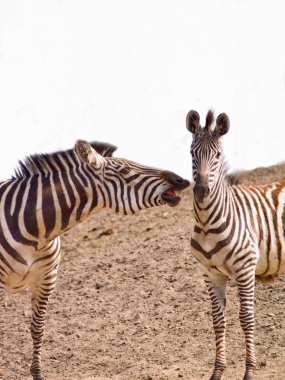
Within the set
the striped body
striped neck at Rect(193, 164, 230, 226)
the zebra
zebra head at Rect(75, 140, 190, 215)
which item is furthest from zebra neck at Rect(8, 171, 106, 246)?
the striped body

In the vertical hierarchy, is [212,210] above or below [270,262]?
above

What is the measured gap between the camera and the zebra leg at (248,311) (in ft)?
32.2

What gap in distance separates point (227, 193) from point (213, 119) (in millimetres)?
903

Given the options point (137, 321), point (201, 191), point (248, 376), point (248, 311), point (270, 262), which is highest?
point (201, 191)

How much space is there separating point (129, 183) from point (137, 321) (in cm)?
362

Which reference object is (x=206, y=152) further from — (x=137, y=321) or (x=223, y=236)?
(x=137, y=321)

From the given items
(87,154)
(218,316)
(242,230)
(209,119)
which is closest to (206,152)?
(209,119)

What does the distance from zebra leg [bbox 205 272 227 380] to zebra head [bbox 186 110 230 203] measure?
3.42ft

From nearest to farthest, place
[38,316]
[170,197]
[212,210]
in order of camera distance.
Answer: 1. [170,197]
2. [212,210]
3. [38,316]

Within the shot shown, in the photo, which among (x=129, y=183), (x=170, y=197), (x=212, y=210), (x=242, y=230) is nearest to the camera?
(x=170, y=197)

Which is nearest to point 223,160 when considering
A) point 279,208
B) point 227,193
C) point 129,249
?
point 227,193

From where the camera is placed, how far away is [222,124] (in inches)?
391

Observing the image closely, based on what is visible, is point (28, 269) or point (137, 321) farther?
point (137, 321)

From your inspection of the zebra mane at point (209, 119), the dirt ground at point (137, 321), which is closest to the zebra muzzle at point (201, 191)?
the zebra mane at point (209, 119)
